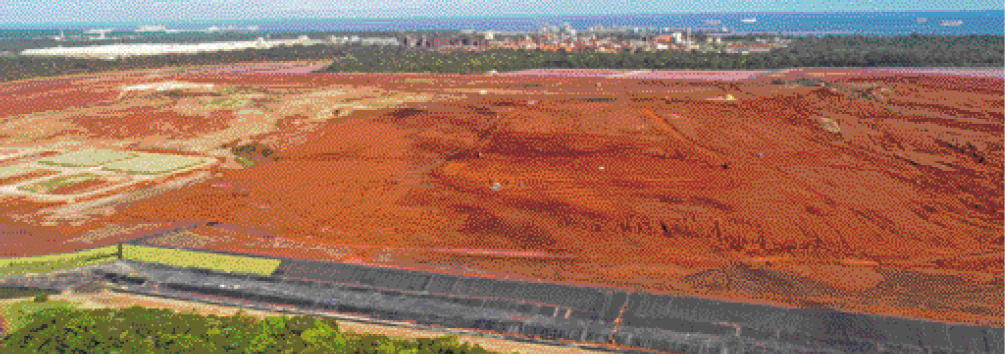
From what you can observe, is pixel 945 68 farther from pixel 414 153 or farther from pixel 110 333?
pixel 110 333

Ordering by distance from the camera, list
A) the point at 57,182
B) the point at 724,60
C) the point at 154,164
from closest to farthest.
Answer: the point at 57,182
the point at 154,164
the point at 724,60

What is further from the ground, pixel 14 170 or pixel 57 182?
pixel 14 170

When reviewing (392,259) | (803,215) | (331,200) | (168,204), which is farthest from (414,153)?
(803,215)

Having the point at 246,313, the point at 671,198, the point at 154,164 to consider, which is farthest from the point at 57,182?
the point at 671,198

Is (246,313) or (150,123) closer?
(246,313)

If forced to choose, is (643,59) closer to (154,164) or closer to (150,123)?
(150,123)

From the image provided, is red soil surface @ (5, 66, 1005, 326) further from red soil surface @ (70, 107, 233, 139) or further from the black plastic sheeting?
red soil surface @ (70, 107, 233, 139)
